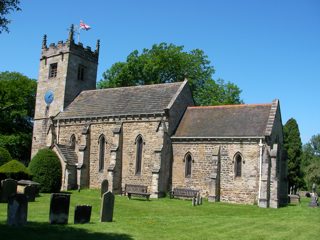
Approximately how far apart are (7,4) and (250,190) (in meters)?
21.5

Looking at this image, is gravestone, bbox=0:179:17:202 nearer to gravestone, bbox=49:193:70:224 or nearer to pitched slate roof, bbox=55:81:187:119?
gravestone, bbox=49:193:70:224

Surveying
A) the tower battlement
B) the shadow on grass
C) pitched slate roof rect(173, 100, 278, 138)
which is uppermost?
the tower battlement

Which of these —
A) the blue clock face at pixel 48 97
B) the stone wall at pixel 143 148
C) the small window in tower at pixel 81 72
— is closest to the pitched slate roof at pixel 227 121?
the stone wall at pixel 143 148

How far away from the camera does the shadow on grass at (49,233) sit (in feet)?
44.5

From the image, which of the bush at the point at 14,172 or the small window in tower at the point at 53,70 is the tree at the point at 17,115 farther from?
the bush at the point at 14,172

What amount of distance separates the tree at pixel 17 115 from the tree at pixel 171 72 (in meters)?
12.9

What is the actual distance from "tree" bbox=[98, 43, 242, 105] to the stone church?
1313 centimetres

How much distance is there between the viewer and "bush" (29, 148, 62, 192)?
104ft

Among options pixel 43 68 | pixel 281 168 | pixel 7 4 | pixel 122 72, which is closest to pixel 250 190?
pixel 281 168

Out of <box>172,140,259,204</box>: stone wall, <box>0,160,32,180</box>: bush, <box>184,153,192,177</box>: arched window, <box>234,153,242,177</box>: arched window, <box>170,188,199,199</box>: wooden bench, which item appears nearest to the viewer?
<box>0,160,32,180</box>: bush

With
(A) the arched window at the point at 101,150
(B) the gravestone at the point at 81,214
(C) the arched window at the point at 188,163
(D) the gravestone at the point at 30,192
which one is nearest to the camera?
(B) the gravestone at the point at 81,214

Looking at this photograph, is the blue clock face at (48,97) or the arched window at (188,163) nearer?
the arched window at (188,163)

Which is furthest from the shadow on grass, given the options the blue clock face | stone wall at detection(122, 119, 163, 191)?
the blue clock face

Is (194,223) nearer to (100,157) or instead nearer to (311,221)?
(311,221)
